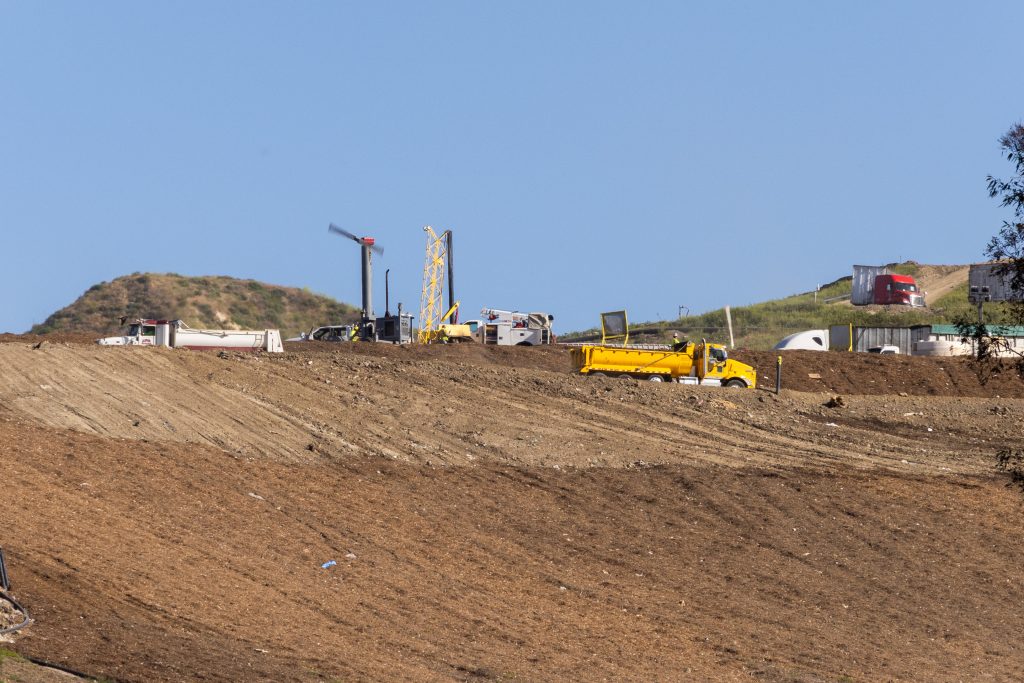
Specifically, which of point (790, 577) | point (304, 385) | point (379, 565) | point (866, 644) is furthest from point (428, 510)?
point (304, 385)

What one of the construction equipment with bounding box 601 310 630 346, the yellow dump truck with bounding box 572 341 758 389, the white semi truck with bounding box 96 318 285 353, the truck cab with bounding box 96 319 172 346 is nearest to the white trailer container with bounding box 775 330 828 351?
the construction equipment with bounding box 601 310 630 346

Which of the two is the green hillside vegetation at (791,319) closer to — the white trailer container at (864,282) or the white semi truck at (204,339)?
the white trailer container at (864,282)

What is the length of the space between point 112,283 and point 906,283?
69.9 m

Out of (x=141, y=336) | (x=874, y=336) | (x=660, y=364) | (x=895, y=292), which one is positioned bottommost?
(x=660, y=364)

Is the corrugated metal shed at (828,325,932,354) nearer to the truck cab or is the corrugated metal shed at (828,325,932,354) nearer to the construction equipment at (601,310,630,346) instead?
the construction equipment at (601,310,630,346)

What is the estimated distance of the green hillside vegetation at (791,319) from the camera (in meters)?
89.4

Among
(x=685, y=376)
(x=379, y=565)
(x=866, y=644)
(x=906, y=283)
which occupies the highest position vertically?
(x=906, y=283)

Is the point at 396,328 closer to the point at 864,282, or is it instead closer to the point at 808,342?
the point at 808,342

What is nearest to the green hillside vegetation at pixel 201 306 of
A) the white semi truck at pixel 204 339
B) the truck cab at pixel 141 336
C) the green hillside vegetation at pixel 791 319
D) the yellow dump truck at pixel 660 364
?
the green hillside vegetation at pixel 791 319

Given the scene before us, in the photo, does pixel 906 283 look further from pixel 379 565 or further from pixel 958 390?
pixel 379 565

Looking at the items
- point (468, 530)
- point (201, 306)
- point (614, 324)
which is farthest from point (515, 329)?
point (201, 306)

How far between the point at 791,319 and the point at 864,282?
6201 millimetres

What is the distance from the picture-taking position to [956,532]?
1091 inches

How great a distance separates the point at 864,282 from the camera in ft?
329
